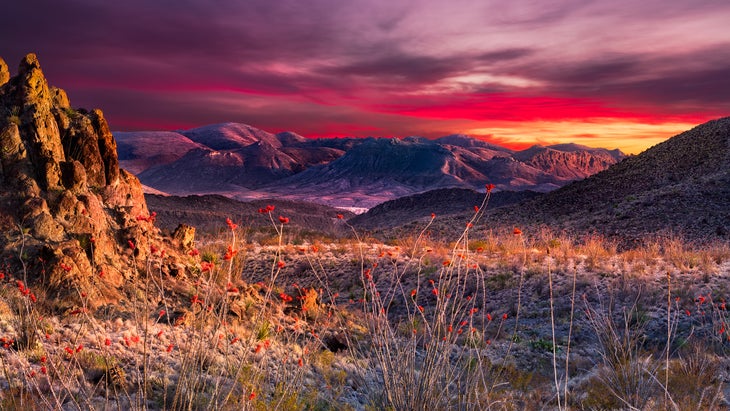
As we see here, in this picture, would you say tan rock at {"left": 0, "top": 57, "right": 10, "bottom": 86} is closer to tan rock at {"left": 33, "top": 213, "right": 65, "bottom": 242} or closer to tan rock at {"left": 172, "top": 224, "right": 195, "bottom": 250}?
tan rock at {"left": 33, "top": 213, "right": 65, "bottom": 242}

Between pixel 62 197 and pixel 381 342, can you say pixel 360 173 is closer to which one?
pixel 62 197

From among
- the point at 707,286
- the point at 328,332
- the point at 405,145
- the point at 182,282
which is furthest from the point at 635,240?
the point at 405,145

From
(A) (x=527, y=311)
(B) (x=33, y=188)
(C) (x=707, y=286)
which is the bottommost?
(A) (x=527, y=311)

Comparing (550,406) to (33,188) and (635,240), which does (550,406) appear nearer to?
(33,188)

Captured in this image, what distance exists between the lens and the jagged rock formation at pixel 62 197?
6566 millimetres

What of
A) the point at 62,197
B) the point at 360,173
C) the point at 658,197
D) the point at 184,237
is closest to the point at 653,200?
the point at 658,197

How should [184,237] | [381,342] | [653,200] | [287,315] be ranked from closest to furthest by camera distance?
[381,342] < [287,315] < [184,237] < [653,200]

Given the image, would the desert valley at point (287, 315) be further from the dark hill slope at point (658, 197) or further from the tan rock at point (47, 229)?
the dark hill slope at point (658, 197)

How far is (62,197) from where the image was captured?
747 cm

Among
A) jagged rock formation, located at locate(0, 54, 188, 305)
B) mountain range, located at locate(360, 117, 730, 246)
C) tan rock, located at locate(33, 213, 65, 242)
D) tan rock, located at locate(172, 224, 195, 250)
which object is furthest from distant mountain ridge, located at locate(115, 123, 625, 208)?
tan rock, located at locate(33, 213, 65, 242)

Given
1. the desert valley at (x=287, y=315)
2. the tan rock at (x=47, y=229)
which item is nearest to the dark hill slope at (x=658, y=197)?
the desert valley at (x=287, y=315)

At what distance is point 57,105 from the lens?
904 cm

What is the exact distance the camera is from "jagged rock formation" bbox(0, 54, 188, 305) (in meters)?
6.57

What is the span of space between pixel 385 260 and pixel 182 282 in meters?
7.36
